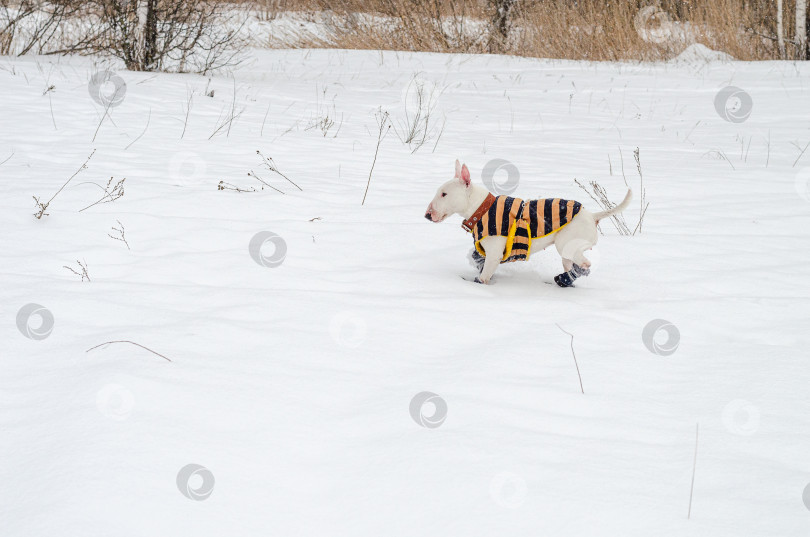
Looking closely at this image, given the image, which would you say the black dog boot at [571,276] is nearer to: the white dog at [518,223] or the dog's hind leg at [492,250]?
the white dog at [518,223]

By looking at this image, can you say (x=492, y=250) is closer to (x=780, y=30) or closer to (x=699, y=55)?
(x=780, y=30)

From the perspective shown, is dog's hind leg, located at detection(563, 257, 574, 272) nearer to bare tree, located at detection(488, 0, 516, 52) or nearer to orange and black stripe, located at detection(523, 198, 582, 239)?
orange and black stripe, located at detection(523, 198, 582, 239)

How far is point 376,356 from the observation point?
77.7 inches

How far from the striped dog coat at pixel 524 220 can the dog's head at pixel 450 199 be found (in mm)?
110

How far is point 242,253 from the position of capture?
9.38 ft

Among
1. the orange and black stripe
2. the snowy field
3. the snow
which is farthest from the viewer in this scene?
the snow

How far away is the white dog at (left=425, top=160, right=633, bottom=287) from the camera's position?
2504 mm

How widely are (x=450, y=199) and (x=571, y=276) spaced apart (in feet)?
1.89

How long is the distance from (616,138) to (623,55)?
5950 mm

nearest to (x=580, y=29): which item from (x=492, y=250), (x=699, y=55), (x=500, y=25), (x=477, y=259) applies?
(x=500, y=25)

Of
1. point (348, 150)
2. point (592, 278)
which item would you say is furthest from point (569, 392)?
point (348, 150)

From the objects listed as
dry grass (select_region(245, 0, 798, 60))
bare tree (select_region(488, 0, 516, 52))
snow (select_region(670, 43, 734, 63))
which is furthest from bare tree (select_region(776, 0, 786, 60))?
bare tree (select_region(488, 0, 516, 52))

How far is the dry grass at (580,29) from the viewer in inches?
409

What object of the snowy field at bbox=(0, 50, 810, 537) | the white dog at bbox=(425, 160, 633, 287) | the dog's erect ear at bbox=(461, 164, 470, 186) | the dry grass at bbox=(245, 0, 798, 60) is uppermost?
the dry grass at bbox=(245, 0, 798, 60)
